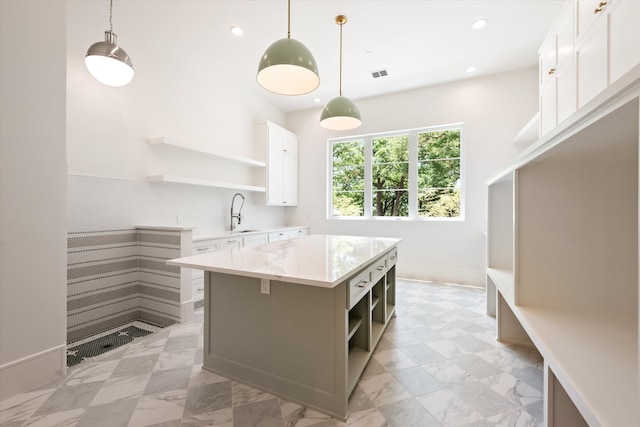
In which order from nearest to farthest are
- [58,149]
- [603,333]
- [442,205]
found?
1. [603,333]
2. [58,149]
3. [442,205]

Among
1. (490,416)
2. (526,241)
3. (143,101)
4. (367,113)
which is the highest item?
(367,113)

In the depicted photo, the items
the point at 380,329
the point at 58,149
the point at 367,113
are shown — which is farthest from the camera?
the point at 367,113

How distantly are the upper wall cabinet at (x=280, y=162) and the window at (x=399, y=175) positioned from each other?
76cm

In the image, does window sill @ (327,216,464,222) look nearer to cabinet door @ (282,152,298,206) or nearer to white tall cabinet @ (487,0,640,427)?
cabinet door @ (282,152,298,206)

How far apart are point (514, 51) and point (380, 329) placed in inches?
151

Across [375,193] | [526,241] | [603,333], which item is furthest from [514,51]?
[603,333]

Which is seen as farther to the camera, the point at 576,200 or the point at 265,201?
the point at 265,201

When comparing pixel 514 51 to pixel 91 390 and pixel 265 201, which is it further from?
pixel 91 390

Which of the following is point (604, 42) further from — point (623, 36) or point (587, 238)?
point (587, 238)

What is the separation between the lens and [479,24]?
117 inches

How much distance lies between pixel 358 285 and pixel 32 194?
6.87 feet

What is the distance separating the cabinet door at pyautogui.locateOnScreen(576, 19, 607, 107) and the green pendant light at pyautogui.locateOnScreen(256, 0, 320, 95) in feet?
6.00

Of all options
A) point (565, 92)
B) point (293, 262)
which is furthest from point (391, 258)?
point (565, 92)

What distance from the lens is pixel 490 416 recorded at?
1479 mm
